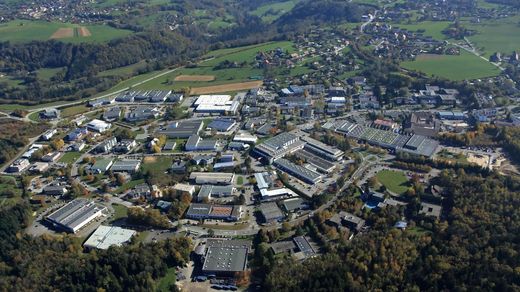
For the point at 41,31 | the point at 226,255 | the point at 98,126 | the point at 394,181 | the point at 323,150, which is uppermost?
the point at 41,31

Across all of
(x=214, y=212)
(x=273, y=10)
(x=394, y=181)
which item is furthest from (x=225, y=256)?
(x=273, y=10)

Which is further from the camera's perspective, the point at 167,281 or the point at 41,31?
the point at 41,31

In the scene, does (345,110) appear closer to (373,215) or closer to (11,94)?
(373,215)

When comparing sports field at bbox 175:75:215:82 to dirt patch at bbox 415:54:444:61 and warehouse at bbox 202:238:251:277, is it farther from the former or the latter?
warehouse at bbox 202:238:251:277

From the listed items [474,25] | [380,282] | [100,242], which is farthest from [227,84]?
[474,25]

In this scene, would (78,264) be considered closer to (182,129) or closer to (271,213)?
(271,213)

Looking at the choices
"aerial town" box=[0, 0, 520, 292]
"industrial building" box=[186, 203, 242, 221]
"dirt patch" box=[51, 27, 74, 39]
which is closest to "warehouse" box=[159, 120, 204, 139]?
"aerial town" box=[0, 0, 520, 292]
